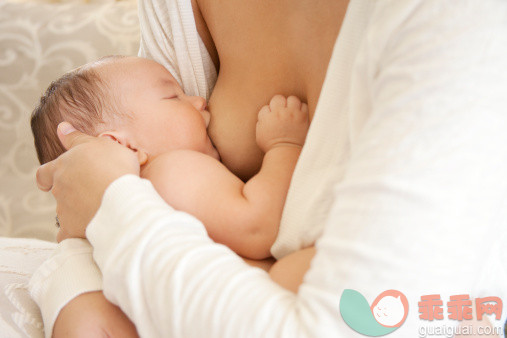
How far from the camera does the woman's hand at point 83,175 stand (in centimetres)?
64

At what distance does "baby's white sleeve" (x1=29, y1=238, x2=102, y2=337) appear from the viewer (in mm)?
615

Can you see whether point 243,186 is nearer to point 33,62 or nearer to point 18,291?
point 18,291

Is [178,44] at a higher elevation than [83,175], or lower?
higher

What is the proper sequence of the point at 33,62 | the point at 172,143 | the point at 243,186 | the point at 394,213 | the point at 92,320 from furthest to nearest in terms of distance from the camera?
the point at 33,62
the point at 172,143
the point at 243,186
the point at 92,320
the point at 394,213

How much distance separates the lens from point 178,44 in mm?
902

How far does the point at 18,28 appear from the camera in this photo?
5.30ft

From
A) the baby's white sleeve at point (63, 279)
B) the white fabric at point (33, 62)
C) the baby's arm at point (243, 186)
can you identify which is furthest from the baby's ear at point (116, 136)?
the white fabric at point (33, 62)

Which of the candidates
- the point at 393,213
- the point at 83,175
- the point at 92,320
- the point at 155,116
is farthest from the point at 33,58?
the point at 393,213

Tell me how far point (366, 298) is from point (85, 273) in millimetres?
428

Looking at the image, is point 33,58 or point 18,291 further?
point 33,58

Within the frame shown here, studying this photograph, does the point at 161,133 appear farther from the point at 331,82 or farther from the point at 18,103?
the point at 18,103

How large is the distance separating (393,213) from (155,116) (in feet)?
1.87

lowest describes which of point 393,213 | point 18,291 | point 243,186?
point 18,291

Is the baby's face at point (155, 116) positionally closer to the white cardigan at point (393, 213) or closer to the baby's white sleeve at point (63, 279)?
the baby's white sleeve at point (63, 279)
